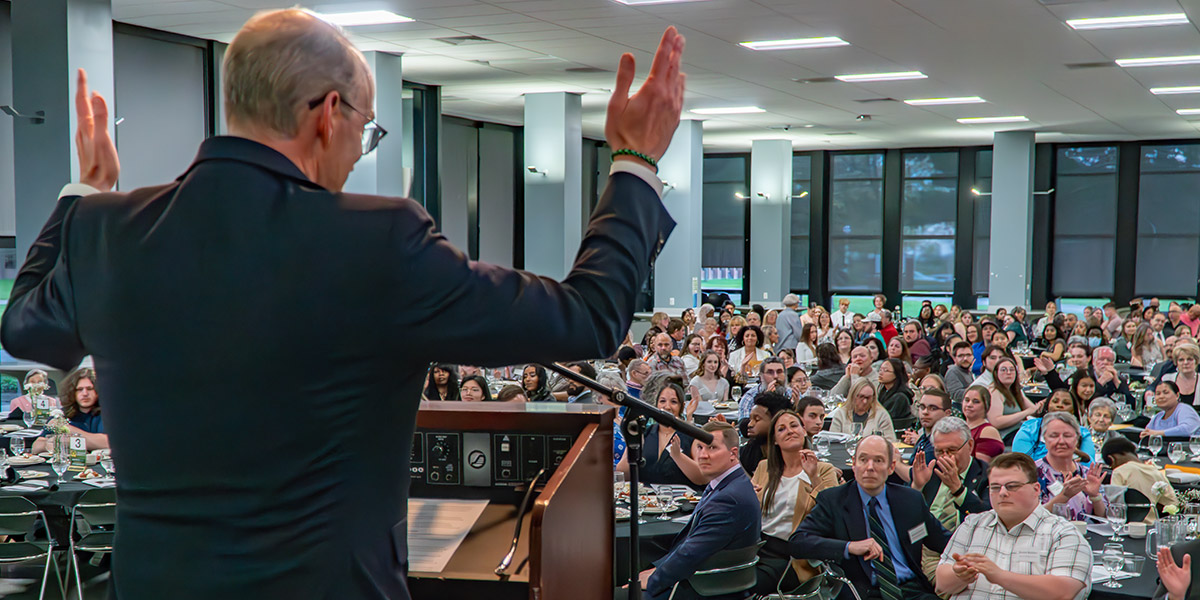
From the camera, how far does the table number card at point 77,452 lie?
265 inches

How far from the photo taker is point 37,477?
6.62 meters

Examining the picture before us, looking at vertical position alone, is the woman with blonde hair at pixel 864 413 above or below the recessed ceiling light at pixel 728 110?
below

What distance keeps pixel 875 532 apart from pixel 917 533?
207 mm

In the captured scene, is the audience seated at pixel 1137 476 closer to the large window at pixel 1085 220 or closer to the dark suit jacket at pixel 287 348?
the dark suit jacket at pixel 287 348

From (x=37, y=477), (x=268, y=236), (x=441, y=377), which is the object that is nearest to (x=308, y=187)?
(x=268, y=236)

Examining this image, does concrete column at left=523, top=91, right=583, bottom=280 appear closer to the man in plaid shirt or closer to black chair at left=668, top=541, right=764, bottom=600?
black chair at left=668, top=541, right=764, bottom=600

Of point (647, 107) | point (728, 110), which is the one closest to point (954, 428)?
point (647, 107)

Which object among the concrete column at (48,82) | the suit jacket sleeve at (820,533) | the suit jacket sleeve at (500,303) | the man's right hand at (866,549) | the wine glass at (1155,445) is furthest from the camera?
the concrete column at (48,82)

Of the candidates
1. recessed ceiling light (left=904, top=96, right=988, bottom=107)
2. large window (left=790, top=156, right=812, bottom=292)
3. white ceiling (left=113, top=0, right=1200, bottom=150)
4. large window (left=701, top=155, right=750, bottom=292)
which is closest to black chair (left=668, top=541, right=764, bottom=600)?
white ceiling (left=113, top=0, right=1200, bottom=150)

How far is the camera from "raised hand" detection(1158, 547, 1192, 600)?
13.9 feet

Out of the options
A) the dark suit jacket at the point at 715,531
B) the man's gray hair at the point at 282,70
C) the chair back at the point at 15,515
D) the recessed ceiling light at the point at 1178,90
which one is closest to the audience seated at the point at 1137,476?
the dark suit jacket at the point at 715,531

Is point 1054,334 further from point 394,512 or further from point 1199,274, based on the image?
point 394,512

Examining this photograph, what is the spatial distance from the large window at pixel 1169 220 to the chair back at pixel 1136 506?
17.7m

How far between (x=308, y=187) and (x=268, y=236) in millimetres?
69
